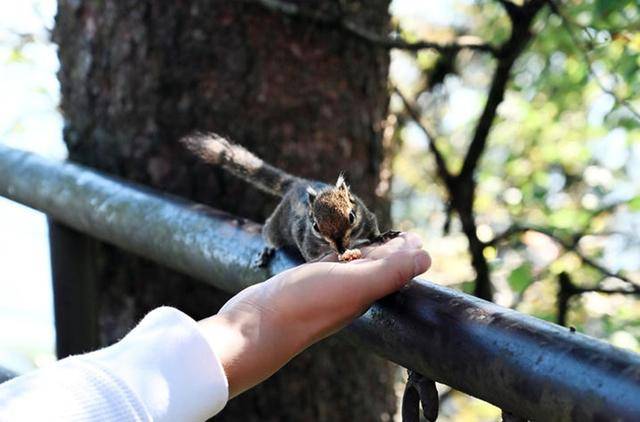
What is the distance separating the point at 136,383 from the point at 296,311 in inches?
6.3

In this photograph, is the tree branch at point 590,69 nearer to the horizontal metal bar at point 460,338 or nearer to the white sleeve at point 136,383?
the horizontal metal bar at point 460,338

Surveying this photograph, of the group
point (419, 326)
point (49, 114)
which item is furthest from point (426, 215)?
point (419, 326)

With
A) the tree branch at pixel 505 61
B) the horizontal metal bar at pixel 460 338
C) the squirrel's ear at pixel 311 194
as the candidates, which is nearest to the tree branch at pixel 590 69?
the tree branch at pixel 505 61

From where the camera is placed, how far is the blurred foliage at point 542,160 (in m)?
1.75

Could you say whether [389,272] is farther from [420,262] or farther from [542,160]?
[542,160]

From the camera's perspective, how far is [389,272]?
2.47 feet

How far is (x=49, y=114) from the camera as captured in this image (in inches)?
111

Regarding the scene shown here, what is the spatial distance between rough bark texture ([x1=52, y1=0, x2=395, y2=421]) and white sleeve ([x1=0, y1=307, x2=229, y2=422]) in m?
0.75

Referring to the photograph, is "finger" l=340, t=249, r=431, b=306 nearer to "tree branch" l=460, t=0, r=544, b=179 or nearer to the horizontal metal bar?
the horizontal metal bar

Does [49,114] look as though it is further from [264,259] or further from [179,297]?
[264,259]

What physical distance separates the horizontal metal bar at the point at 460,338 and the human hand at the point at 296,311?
19mm

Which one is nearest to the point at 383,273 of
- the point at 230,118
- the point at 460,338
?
the point at 460,338

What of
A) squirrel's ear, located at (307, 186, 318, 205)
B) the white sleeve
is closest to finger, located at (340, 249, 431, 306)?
the white sleeve

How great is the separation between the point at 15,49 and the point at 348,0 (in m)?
1.29
